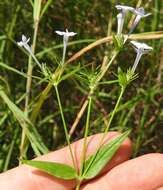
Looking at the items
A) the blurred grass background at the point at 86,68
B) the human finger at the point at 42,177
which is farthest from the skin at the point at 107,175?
the blurred grass background at the point at 86,68

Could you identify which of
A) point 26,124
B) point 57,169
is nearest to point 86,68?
point 26,124

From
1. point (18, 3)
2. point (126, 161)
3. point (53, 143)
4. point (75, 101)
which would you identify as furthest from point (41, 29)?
point (126, 161)

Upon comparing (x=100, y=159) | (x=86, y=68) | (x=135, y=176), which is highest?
(x=86, y=68)

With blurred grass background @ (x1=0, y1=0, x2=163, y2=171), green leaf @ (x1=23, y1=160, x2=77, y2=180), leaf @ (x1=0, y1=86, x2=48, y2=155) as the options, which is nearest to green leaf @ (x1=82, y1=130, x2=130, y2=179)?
green leaf @ (x1=23, y1=160, x2=77, y2=180)

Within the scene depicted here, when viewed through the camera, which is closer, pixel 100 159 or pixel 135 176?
pixel 100 159

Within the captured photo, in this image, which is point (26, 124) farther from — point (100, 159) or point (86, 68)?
point (86, 68)

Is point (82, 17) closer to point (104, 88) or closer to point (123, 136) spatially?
point (104, 88)
